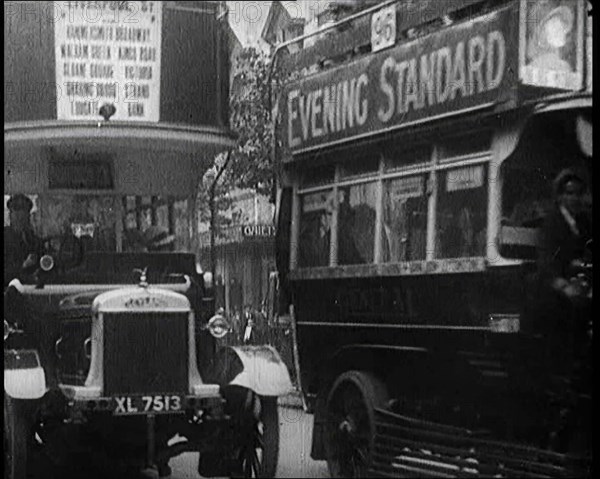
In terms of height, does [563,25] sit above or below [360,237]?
above

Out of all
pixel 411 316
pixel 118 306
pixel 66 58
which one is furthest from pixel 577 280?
pixel 66 58

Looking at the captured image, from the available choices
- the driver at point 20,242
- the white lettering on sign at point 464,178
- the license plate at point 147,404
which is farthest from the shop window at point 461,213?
the driver at point 20,242

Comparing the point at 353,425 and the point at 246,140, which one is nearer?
the point at 246,140

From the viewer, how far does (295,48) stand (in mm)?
3730

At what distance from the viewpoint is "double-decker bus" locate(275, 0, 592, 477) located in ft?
11.8

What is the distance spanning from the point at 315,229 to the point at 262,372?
49cm

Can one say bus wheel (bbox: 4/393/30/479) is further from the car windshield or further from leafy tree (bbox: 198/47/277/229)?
A: leafy tree (bbox: 198/47/277/229)

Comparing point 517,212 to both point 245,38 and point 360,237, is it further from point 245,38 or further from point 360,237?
point 245,38

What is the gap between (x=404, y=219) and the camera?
369 cm

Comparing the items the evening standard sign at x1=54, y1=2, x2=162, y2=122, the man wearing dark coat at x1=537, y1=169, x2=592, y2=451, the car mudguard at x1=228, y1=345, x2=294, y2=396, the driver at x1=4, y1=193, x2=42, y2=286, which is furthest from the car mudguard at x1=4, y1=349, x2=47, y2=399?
the man wearing dark coat at x1=537, y1=169, x2=592, y2=451

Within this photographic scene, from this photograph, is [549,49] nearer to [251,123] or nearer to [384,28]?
[384,28]

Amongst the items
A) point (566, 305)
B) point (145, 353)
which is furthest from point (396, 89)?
point (145, 353)

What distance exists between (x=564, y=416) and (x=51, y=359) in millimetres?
1606

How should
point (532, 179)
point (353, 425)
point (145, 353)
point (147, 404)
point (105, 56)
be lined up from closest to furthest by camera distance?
point (105, 56), point (532, 179), point (147, 404), point (353, 425), point (145, 353)
